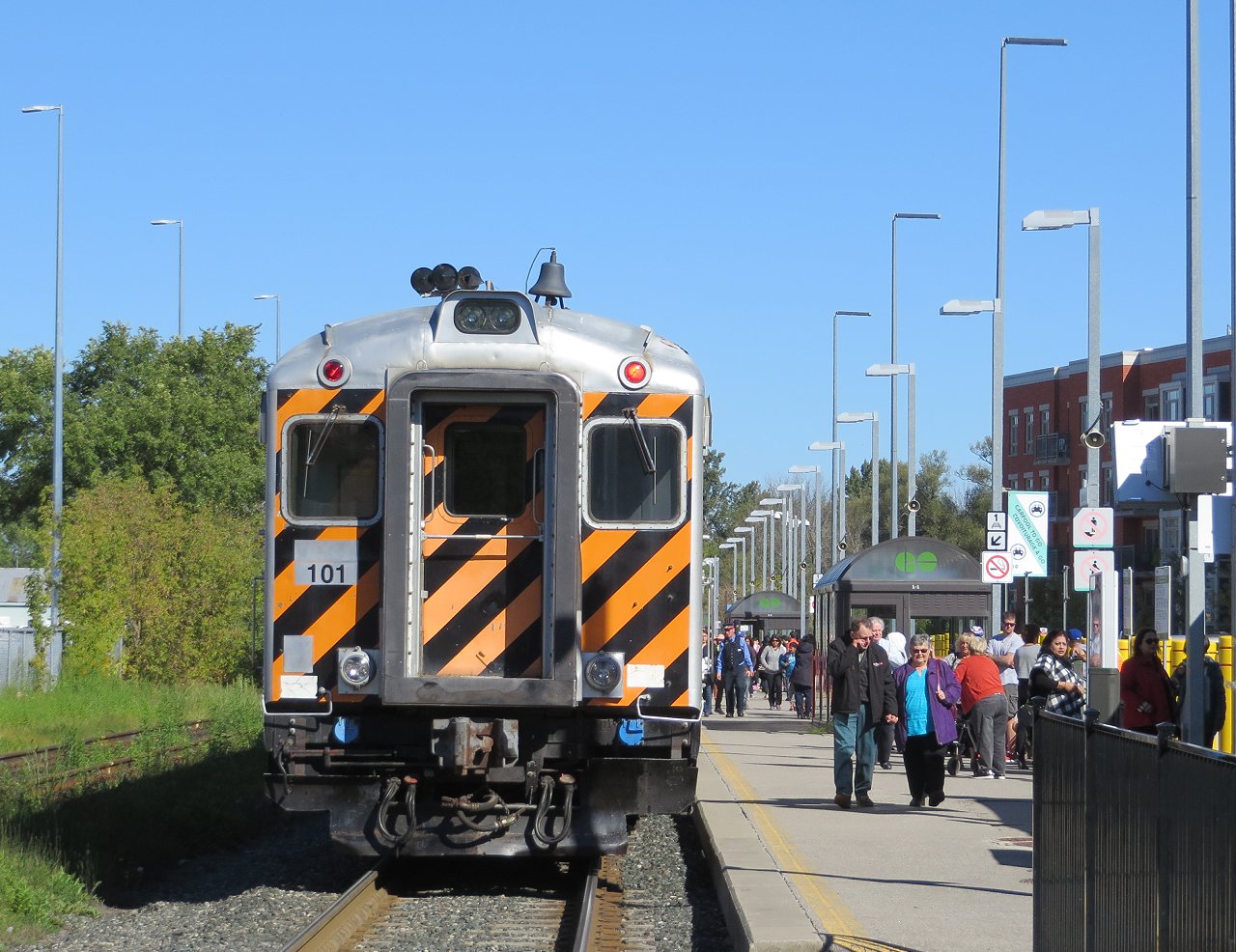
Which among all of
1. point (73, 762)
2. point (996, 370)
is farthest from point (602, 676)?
point (996, 370)

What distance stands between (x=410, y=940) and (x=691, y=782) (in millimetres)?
1932

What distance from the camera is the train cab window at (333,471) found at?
416 inches

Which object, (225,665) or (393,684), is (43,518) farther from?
(393,684)

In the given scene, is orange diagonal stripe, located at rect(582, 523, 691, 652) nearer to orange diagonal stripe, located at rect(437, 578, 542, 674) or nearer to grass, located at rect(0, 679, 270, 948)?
orange diagonal stripe, located at rect(437, 578, 542, 674)

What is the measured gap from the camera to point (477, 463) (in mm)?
10594

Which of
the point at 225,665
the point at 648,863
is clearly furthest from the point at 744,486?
the point at 648,863

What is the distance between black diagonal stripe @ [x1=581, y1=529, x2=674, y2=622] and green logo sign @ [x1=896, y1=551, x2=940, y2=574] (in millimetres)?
14652

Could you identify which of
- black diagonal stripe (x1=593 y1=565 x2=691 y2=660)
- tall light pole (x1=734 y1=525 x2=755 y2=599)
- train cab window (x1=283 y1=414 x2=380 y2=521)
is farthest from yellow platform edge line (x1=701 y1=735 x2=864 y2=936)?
tall light pole (x1=734 y1=525 x2=755 y2=599)

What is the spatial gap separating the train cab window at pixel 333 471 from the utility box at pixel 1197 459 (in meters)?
4.78

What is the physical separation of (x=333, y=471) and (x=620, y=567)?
1807 millimetres

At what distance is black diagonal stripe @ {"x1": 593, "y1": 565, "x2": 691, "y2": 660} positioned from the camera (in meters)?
10.4

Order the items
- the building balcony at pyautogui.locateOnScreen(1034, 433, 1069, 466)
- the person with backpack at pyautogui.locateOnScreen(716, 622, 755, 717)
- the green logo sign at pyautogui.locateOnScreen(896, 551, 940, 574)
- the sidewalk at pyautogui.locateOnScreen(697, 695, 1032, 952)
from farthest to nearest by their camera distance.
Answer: the building balcony at pyautogui.locateOnScreen(1034, 433, 1069, 466) → the person with backpack at pyautogui.locateOnScreen(716, 622, 755, 717) → the green logo sign at pyautogui.locateOnScreen(896, 551, 940, 574) → the sidewalk at pyautogui.locateOnScreen(697, 695, 1032, 952)

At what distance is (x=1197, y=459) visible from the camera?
35.0ft

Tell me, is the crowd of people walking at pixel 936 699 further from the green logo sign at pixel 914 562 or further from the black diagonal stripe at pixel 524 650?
the green logo sign at pixel 914 562
